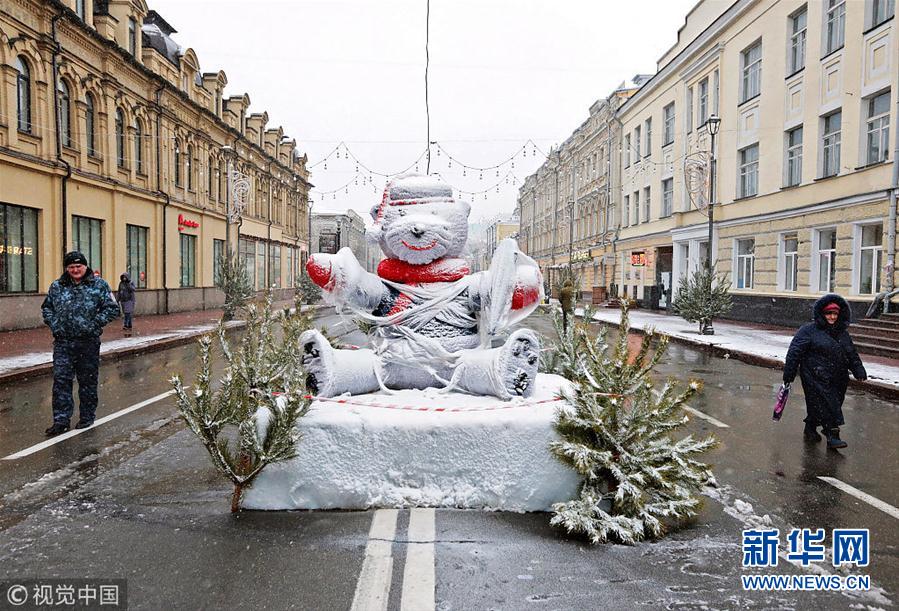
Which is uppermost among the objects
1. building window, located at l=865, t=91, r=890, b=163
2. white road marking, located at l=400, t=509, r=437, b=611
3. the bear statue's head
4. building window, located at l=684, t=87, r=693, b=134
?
building window, located at l=684, t=87, r=693, b=134

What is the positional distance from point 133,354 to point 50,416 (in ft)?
19.9

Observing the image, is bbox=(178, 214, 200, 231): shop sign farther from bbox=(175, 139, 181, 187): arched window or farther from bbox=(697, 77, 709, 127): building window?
bbox=(697, 77, 709, 127): building window

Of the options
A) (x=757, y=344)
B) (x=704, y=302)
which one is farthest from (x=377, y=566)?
(x=704, y=302)

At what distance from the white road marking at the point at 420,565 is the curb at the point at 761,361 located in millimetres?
2586

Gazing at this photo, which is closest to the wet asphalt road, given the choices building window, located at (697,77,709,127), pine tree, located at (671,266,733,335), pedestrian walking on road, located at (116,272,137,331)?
pedestrian walking on road, located at (116,272,137,331)

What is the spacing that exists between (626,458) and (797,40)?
20247 mm

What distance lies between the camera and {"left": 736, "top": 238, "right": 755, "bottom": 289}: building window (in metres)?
21.6

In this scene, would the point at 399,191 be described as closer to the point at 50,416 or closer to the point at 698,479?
the point at 698,479

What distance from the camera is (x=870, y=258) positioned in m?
15.5

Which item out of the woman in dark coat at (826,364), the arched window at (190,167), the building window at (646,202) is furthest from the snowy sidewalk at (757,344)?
the arched window at (190,167)

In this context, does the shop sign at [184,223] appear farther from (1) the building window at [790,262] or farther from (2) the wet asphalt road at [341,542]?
(1) the building window at [790,262]

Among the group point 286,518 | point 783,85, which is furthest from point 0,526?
point 783,85

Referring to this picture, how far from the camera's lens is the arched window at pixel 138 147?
21.7 meters

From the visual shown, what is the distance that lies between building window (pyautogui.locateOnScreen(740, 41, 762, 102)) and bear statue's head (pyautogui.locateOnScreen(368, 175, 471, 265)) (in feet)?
65.5
